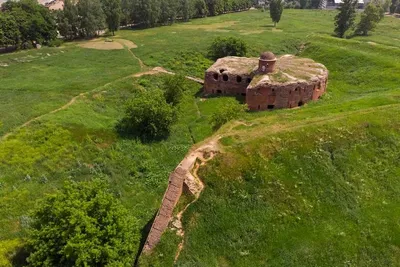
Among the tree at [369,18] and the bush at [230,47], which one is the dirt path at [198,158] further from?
the tree at [369,18]

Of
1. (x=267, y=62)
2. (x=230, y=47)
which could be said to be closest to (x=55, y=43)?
(x=230, y=47)

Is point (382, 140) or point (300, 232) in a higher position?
point (382, 140)

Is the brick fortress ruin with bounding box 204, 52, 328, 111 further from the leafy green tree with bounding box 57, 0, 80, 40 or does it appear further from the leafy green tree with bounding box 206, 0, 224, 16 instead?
the leafy green tree with bounding box 206, 0, 224, 16

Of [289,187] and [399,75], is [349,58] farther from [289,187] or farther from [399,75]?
[289,187]

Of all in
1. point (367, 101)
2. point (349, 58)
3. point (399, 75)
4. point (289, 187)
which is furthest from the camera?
point (349, 58)

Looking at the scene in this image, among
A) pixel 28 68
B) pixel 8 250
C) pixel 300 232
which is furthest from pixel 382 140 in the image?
pixel 28 68

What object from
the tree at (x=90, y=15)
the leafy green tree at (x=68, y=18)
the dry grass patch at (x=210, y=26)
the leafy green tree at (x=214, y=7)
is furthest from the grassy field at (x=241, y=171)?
the leafy green tree at (x=214, y=7)

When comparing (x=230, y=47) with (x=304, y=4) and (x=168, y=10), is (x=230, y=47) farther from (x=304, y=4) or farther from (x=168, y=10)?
(x=304, y=4)

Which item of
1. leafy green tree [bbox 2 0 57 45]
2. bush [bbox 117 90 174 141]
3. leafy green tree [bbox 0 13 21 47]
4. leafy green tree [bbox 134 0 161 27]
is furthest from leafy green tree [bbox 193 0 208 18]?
bush [bbox 117 90 174 141]
